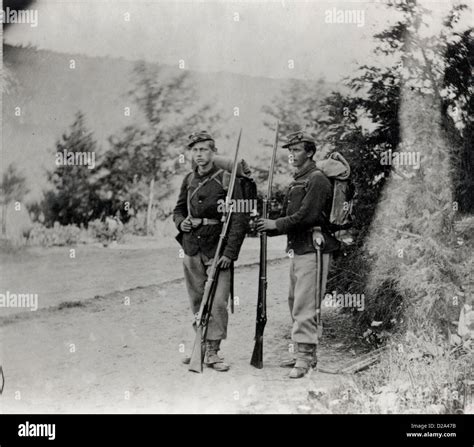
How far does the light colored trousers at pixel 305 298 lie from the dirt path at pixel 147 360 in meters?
0.31

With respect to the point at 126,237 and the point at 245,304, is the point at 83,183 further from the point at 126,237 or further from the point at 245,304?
the point at 245,304

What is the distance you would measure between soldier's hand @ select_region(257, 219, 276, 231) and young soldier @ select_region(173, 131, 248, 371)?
12 cm

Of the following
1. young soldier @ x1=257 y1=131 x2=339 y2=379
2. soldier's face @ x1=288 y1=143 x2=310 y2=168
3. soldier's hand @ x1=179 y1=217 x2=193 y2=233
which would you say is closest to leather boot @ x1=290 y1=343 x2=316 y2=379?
young soldier @ x1=257 y1=131 x2=339 y2=379

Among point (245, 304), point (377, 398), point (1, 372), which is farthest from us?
Answer: point (245, 304)

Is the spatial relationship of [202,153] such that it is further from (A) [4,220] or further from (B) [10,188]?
(A) [4,220]

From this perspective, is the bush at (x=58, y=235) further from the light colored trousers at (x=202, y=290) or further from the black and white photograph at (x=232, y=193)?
the light colored trousers at (x=202, y=290)

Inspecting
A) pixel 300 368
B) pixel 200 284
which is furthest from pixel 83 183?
pixel 300 368

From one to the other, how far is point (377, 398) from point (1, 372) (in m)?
3.06

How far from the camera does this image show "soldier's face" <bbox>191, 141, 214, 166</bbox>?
5324 mm

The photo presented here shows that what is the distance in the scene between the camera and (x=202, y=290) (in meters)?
5.35

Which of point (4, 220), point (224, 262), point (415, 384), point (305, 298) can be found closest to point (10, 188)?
point (4, 220)

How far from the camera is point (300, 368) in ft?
16.5

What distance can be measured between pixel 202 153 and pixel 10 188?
1734mm
